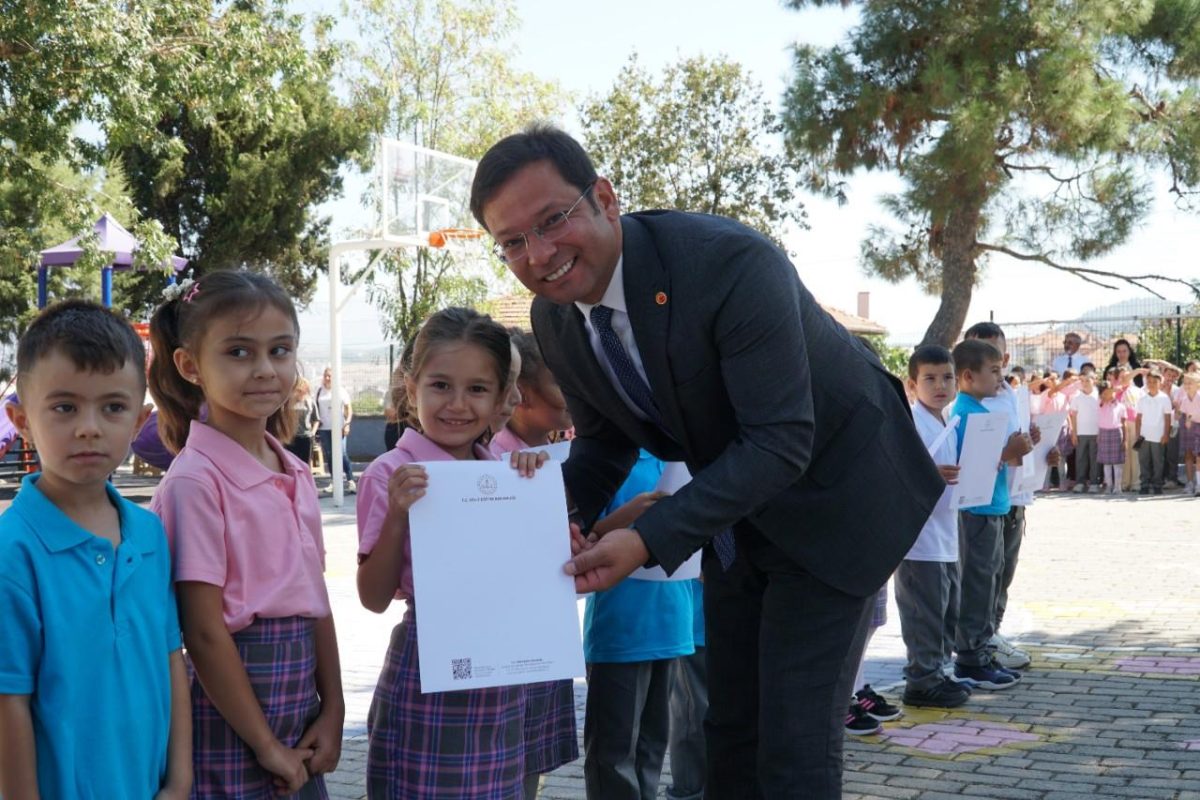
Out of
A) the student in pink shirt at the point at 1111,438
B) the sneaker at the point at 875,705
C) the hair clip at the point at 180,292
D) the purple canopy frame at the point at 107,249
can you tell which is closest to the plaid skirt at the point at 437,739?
the hair clip at the point at 180,292

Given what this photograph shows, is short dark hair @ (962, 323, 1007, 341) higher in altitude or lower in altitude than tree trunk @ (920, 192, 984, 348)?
lower

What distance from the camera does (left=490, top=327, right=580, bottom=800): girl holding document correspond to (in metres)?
3.62

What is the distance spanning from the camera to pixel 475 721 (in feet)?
10.7

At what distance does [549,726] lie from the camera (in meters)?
3.66

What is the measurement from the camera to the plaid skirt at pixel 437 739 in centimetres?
322

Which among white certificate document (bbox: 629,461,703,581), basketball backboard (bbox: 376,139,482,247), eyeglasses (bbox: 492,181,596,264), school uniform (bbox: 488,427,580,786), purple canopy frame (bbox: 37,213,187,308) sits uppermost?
basketball backboard (bbox: 376,139,482,247)

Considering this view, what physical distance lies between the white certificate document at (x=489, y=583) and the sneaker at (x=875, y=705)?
3.35 meters

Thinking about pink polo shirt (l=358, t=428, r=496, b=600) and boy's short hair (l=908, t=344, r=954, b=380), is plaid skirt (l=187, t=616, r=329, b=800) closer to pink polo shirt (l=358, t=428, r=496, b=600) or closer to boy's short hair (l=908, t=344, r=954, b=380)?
pink polo shirt (l=358, t=428, r=496, b=600)

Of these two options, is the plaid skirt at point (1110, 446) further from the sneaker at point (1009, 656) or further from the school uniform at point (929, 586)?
the school uniform at point (929, 586)

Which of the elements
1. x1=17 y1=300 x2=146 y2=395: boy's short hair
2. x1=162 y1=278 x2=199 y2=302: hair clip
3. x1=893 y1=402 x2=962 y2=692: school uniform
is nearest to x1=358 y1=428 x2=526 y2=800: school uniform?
x1=162 y1=278 x2=199 y2=302: hair clip

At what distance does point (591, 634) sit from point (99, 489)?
1813mm

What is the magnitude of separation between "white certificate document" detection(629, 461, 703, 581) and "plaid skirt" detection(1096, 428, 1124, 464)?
17326mm

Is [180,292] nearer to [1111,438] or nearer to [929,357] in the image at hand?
[929,357]

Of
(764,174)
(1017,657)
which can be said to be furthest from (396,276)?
(1017,657)
